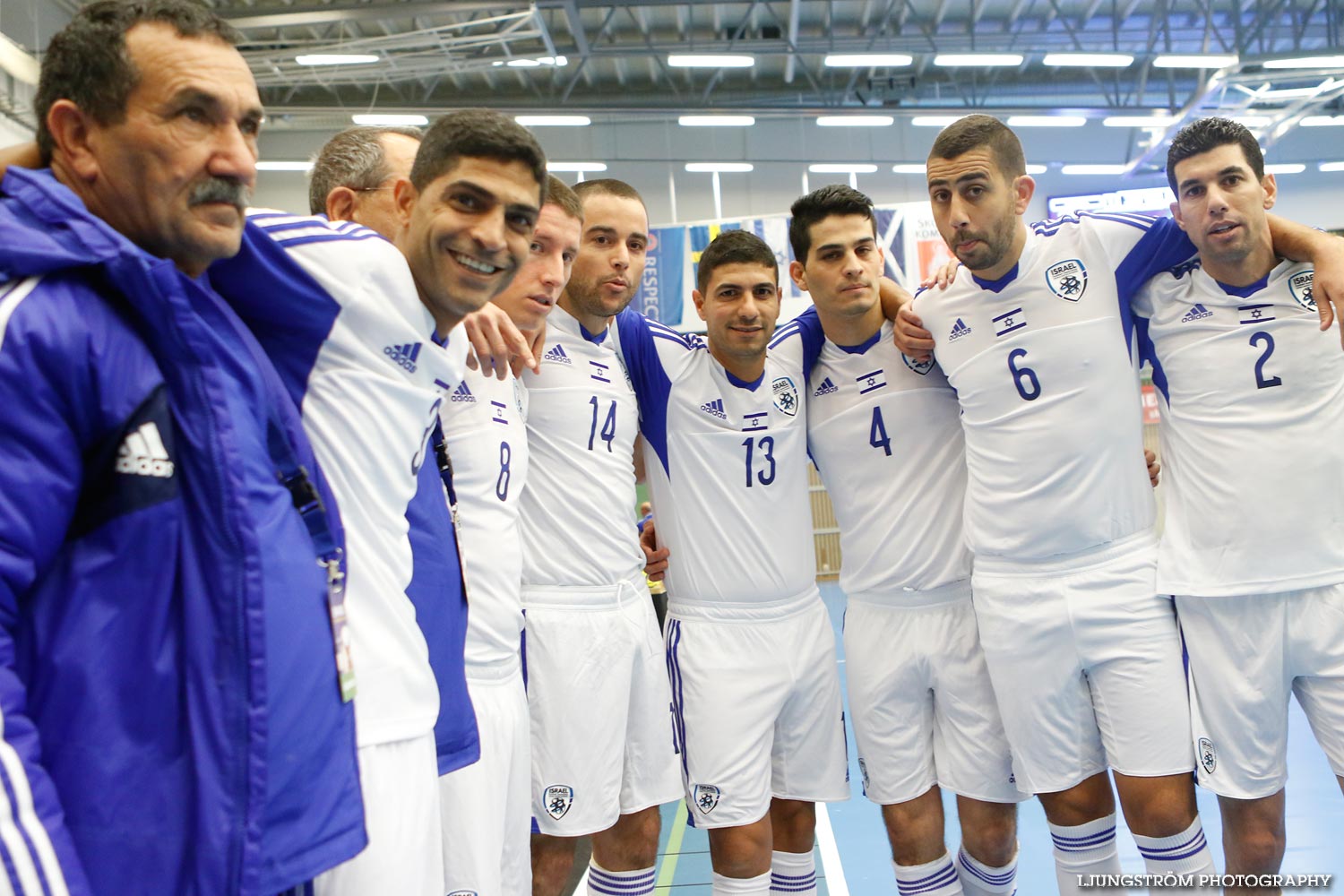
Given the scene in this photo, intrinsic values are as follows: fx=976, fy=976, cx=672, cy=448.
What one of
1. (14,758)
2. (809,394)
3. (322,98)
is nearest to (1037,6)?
(322,98)

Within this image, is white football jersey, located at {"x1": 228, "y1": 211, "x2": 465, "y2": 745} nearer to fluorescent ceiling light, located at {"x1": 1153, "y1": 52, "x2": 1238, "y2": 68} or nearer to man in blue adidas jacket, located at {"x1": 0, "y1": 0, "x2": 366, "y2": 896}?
man in blue adidas jacket, located at {"x1": 0, "y1": 0, "x2": 366, "y2": 896}

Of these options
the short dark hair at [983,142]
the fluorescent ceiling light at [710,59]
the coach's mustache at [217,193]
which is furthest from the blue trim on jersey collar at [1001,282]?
the fluorescent ceiling light at [710,59]

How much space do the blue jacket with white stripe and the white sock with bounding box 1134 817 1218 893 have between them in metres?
3.24

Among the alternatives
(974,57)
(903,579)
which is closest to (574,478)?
(903,579)

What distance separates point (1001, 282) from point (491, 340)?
2.17 meters

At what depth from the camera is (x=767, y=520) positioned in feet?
13.8

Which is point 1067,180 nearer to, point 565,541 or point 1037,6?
point 1037,6

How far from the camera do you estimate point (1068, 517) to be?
3.81 meters

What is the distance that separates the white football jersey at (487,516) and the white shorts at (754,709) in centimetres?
97

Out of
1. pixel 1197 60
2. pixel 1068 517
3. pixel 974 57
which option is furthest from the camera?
pixel 1197 60

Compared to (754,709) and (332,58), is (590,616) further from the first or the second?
(332,58)

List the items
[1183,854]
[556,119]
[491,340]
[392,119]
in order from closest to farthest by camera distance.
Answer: [491,340] → [1183,854] → [392,119] → [556,119]

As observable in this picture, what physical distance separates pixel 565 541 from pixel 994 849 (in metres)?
2.19

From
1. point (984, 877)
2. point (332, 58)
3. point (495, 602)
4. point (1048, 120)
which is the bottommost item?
point (984, 877)
